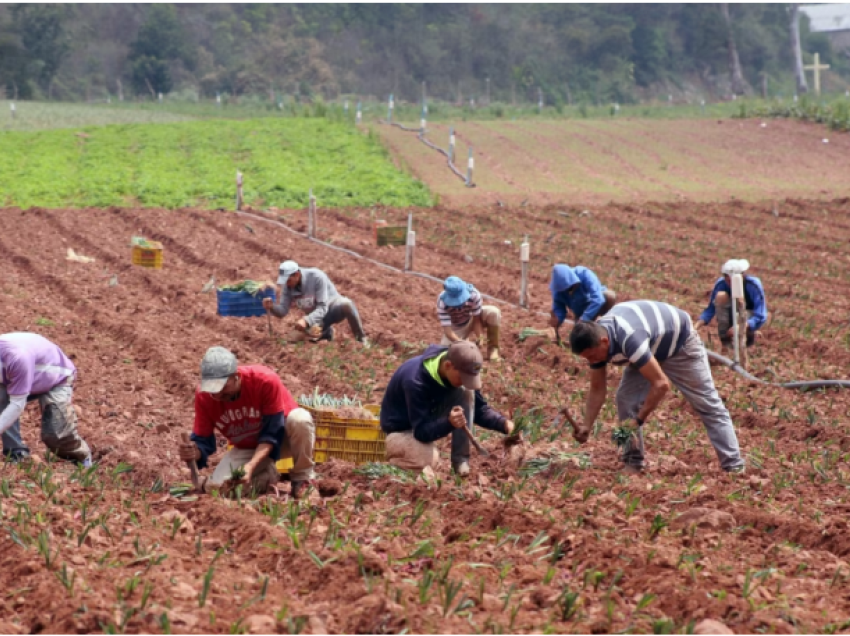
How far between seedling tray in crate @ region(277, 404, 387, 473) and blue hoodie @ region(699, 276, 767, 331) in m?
5.20

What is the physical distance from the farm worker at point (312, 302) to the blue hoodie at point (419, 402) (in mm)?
4660

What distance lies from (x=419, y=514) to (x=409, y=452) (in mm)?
1112

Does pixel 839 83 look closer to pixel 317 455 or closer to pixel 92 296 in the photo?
pixel 92 296

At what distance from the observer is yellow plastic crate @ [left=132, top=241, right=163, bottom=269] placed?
17.5 meters

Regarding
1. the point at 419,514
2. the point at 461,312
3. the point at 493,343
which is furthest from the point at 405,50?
the point at 419,514

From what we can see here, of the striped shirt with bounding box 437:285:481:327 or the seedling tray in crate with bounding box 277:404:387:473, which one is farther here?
the striped shirt with bounding box 437:285:481:327

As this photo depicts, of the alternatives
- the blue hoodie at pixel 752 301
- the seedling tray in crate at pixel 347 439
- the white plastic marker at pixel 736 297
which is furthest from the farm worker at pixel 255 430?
the blue hoodie at pixel 752 301

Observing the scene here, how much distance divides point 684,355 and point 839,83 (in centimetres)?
7688

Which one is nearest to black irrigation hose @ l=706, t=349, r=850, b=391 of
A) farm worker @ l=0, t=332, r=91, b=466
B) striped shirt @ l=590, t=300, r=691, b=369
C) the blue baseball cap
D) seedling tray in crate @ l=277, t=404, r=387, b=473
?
the blue baseball cap

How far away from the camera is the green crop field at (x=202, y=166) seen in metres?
26.4

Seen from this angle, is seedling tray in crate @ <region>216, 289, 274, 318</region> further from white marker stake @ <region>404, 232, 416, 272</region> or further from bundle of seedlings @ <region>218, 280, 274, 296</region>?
white marker stake @ <region>404, 232, 416, 272</region>

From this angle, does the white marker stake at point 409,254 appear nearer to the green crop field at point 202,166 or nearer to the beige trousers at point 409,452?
the green crop field at point 202,166

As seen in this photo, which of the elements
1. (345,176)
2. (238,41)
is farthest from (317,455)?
(238,41)

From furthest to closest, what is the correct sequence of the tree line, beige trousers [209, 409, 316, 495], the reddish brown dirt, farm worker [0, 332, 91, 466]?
the tree line, farm worker [0, 332, 91, 466], beige trousers [209, 409, 316, 495], the reddish brown dirt
